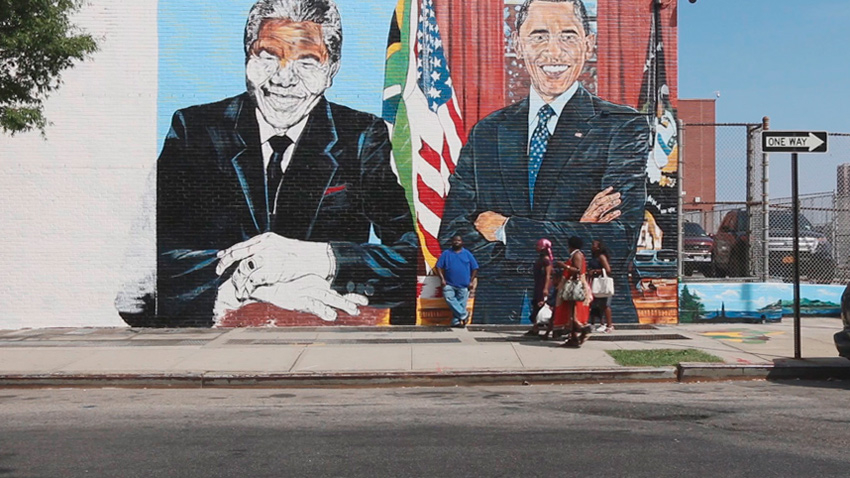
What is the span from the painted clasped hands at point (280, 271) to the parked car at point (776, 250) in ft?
24.8

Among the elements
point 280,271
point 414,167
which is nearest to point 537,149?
point 414,167

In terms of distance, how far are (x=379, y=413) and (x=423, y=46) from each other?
8437 millimetres

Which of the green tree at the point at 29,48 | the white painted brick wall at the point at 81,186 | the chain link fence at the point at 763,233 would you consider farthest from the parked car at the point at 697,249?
the green tree at the point at 29,48

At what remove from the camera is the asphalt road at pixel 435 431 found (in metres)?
6.50

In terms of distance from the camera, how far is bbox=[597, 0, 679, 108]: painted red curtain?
1542 centimetres

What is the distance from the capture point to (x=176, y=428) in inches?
310

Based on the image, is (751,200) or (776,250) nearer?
(751,200)

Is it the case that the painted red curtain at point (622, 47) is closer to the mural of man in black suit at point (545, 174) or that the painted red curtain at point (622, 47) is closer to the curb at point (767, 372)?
the mural of man in black suit at point (545, 174)

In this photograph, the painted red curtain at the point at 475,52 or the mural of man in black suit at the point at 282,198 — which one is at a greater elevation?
the painted red curtain at the point at 475,52

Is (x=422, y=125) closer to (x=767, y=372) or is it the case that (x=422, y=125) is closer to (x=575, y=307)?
(x=575, y=307)

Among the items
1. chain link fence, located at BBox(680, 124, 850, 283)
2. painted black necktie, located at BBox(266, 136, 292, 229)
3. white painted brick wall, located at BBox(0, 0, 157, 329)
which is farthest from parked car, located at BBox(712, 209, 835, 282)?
white painted brick wall, located at BBox(0, 0, 157, 329)

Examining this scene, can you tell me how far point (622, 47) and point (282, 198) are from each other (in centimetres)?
661

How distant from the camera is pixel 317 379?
10.6 meters

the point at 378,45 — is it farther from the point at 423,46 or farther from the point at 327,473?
the point at 327,473
